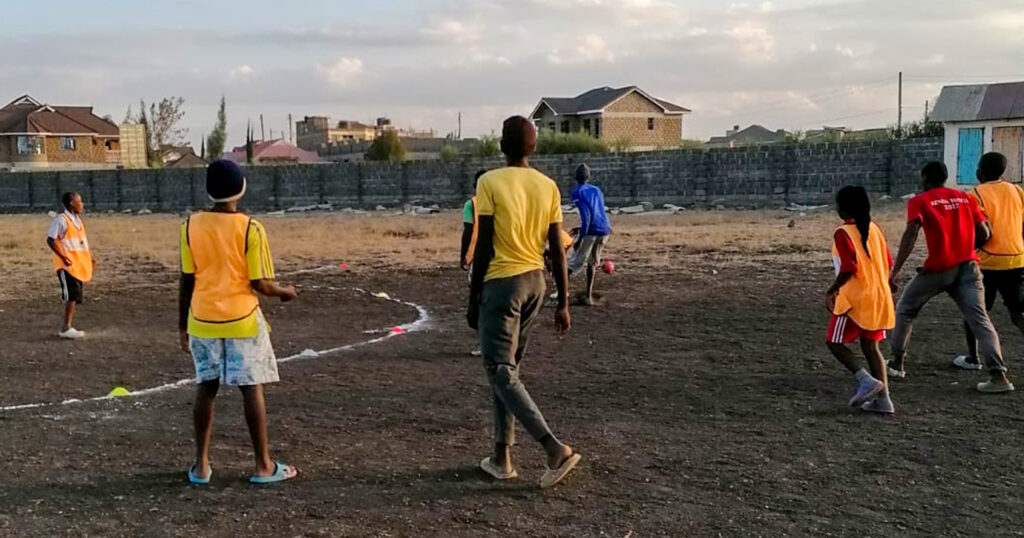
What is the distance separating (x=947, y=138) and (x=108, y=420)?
31.3 m

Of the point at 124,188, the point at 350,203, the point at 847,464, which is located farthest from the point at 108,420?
the point at 124,188

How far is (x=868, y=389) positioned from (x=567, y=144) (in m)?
43.3

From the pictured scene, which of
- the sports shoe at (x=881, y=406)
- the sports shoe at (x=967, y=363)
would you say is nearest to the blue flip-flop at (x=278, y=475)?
the sports shoe at (x=881, y=406)

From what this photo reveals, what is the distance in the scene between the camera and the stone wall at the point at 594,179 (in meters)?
31.0

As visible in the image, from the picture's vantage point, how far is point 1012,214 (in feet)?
23.7

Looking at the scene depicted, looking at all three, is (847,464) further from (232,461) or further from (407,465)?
(232,461)

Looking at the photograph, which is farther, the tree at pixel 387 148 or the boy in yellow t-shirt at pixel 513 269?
the tree at pixel 387 148

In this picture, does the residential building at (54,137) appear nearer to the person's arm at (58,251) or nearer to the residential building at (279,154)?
the residential building at (279,154)

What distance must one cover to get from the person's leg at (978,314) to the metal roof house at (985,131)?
26.5m

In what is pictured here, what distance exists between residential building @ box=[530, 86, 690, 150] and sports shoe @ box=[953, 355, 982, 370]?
2246 inches

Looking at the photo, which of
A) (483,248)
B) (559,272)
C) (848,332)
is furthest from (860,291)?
(483,248)

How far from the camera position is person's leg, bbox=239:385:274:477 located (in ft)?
16.1

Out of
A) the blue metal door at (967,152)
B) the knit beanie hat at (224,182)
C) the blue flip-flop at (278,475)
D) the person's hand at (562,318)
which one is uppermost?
the blue metal door at (967,152)

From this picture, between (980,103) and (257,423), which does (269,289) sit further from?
(980,103)
